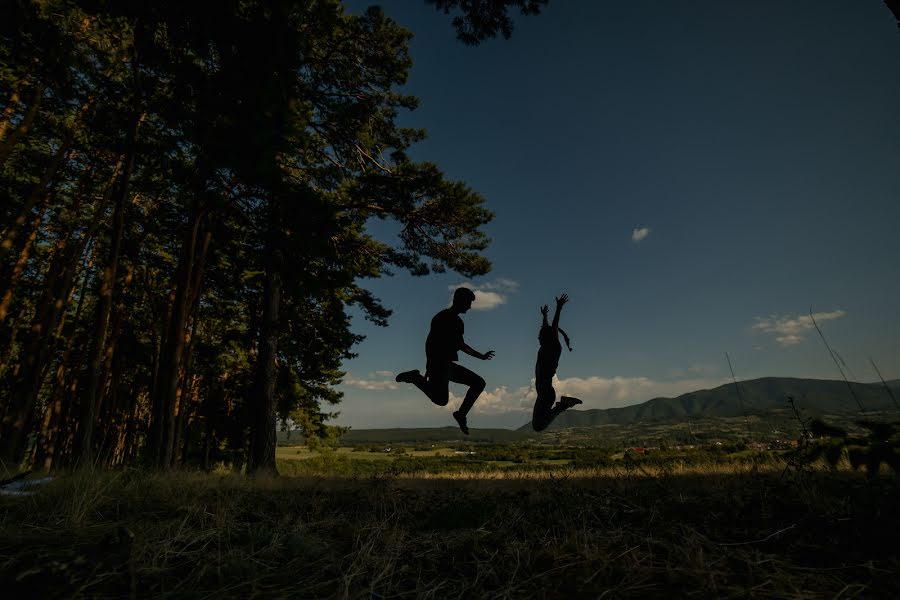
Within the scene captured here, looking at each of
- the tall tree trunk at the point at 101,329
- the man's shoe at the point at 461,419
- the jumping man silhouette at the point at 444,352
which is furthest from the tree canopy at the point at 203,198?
the man's shoe at the point at 461,419

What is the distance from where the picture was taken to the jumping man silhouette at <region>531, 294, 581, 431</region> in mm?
5977

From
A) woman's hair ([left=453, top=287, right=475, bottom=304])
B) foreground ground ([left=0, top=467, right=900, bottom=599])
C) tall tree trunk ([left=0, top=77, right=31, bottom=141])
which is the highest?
tall tree trunk ([left=0, top=77, right=31, bottom=141])

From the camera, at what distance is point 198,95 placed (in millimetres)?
4637

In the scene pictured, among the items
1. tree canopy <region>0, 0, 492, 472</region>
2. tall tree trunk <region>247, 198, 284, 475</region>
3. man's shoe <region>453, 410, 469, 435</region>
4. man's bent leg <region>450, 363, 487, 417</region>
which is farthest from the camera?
tall tree trunk <region>247, 198, 284, 475</region>

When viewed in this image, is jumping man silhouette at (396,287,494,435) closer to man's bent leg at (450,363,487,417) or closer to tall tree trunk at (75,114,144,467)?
man's bent leg at (450,363,487,417)

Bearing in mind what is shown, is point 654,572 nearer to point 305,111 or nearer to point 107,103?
point 107,103

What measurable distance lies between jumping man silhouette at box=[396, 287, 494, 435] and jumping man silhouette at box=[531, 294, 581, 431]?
1.07m

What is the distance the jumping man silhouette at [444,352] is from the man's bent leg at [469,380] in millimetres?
18

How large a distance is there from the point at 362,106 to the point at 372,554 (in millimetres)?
8993

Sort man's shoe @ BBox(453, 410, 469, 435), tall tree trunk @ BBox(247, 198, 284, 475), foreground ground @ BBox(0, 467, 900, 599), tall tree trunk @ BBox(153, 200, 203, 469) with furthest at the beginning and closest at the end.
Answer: tall tree trunk @ BBox(247, 198, 284, 475) → tall tree trunk @ BBox(153, 200, 203, 469) → man's shoe @ BBox(453, 410, 469, 435) → foreground ground @ BBox(0, 467, 900, 599)

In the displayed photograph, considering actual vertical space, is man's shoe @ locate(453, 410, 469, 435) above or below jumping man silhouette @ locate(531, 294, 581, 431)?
below

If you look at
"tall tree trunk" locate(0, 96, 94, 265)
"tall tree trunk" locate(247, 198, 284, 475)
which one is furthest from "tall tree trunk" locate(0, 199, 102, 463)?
"tall tree trunk" locate(247, 198, 284, 475)

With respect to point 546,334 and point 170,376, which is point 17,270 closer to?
point 170,376

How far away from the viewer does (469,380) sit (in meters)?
5.79
